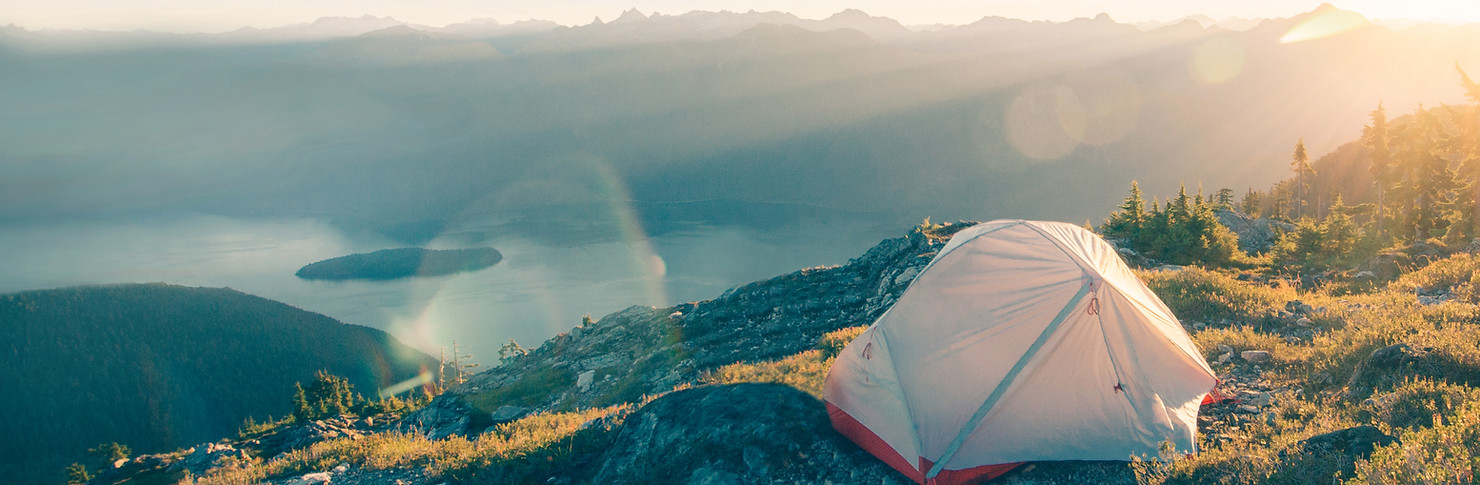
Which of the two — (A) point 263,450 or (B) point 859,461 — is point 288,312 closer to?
(A) point 263,450

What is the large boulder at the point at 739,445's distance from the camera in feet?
22.9

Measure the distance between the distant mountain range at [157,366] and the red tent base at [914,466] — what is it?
98.3 m

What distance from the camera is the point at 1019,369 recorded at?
7.03 metres

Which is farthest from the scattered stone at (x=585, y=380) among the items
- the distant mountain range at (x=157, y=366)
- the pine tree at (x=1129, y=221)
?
the distant mountain range at (x=157, y=366)

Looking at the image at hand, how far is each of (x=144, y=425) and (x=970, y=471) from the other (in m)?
140

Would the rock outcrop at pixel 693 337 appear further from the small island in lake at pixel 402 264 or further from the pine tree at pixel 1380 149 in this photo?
the small island in lake at pixel 402 264

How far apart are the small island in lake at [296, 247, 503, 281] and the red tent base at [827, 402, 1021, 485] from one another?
531ft

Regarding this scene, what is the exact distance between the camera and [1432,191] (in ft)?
84.7

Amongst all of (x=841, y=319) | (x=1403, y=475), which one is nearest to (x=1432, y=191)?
(x=841, y=319)

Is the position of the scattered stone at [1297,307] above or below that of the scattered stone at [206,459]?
above

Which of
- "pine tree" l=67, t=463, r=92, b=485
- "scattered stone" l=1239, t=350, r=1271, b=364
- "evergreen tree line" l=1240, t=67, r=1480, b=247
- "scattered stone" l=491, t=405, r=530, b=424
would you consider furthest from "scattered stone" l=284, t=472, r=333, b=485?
"evergreen tree line" l=1240, t=67, r=1480, b=247

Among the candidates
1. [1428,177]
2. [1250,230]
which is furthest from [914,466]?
[1428,177]

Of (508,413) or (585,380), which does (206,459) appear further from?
(585,380)

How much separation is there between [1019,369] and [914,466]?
1.52 metres
